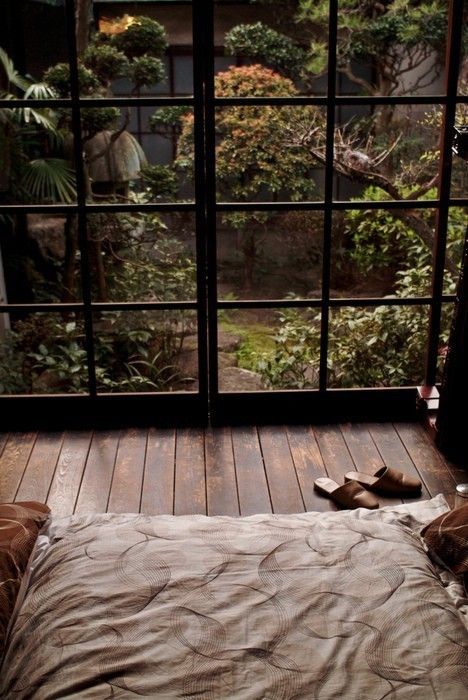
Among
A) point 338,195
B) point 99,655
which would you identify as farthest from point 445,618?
point 338,195

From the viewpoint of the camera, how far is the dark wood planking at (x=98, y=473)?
132 inches

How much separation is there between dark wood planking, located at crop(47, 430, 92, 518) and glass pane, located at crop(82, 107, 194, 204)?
3.66 ft

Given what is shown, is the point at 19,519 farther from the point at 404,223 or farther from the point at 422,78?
the point at 422,78

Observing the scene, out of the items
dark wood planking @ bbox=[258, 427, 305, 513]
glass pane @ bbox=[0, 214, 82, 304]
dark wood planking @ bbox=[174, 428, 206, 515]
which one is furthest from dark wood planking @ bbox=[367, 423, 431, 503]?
glass pane @ bbox=[0, 214, 82, 304]

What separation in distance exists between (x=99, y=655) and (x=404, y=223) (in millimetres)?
3460

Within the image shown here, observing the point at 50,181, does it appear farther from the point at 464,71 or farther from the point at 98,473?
the point at 464,71

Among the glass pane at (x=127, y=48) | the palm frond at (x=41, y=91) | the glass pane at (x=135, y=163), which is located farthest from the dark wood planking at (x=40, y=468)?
the glass pane at (x=127, y=48)

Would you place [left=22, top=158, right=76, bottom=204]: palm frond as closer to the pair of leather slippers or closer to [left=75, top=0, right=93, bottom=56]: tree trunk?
[left=75, top=0, right=93, bottom=56]: tree trunk

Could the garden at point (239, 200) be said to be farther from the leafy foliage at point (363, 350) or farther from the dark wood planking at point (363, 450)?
the dark wood planking at point (363, 450)

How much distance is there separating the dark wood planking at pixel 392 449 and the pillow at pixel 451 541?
43.7 inches

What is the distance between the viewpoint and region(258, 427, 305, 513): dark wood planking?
10.9 feet

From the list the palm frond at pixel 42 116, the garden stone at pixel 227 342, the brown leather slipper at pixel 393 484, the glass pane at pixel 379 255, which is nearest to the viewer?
the brown leather slipper at pixel 393 484

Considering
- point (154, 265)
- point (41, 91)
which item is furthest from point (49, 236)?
point (41, 91)

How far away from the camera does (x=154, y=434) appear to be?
3934 mm
